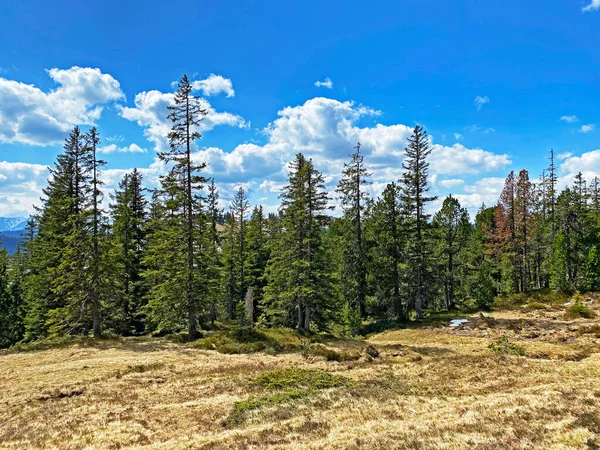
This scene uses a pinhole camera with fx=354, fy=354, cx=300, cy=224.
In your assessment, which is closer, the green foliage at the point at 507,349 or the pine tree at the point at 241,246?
the green foliage at the point at 507,349

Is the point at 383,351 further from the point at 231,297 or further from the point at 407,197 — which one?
the point at 231,297

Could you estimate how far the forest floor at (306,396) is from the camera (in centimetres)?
863

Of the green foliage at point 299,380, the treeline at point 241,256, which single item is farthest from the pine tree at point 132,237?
the green foliage at point 299,380

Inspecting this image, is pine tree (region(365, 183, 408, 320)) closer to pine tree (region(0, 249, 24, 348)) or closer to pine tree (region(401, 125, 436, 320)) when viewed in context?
pine tree (region(401, 125, 436, 320))

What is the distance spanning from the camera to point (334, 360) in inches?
801

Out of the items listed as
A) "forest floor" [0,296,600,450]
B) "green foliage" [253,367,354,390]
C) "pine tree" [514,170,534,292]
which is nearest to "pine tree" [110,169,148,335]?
"forest floor" [0,296,600,450]

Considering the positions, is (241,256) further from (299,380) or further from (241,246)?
(299,380)

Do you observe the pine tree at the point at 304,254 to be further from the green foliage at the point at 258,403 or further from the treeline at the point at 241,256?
the green foliage at the point at 258,403

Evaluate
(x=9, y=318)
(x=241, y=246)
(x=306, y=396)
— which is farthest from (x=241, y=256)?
(x=306, y=396)

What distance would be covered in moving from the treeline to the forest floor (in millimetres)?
5306

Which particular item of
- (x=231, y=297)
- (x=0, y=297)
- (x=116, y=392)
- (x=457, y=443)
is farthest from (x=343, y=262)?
(x=0, y=297)

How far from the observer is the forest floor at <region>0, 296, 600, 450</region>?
28.3ft

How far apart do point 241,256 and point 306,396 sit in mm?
32993

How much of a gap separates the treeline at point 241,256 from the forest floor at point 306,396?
209 inches
